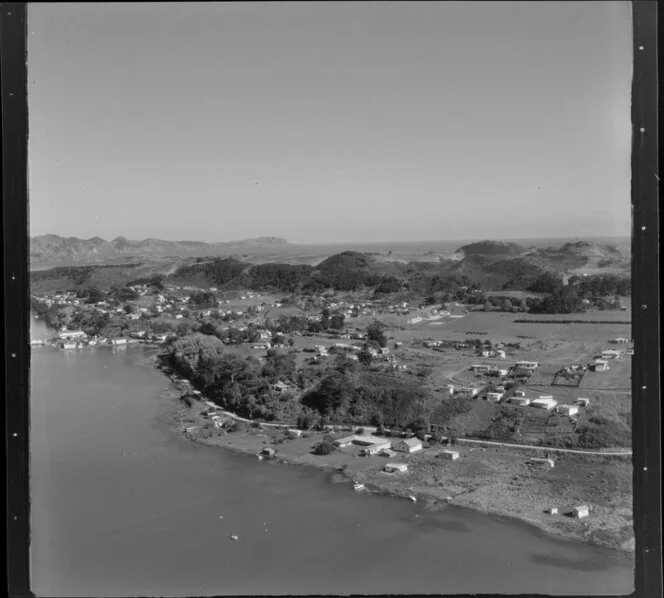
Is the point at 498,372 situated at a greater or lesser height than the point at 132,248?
lesser

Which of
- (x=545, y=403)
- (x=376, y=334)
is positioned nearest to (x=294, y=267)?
(x=376, y=334)

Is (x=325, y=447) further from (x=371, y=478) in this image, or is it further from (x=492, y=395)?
(x=492, y=395)

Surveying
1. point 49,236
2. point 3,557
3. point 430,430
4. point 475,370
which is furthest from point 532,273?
point 3,557

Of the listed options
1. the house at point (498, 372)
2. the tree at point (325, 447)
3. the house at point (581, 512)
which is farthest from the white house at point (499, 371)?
the tree at point (325, 447)

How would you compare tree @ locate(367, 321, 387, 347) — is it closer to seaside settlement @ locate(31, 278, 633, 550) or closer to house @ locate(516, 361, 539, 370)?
seaside settlement @ locate(31, 278, 633, 550)

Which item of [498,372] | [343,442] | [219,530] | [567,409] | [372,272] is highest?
[372,272]

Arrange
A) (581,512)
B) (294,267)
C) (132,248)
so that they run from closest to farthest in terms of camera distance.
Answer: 1. (581,512)
2. (132,248)
3. (294,267)
